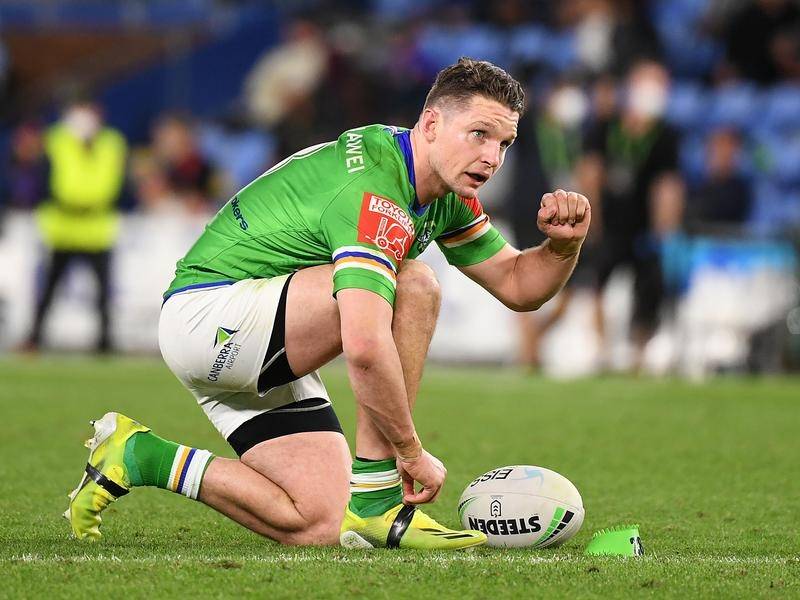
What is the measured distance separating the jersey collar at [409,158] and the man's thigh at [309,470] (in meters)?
0.89

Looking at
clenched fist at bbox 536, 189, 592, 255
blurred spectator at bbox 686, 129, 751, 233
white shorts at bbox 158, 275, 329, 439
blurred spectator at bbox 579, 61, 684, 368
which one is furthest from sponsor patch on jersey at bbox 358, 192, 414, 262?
blurred spectator at bbox 686, 129, 751, 233

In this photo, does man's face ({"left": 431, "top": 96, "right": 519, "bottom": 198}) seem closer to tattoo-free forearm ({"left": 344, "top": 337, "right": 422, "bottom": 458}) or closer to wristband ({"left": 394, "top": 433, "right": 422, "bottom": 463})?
tattoo-free forearm ({"left": 344, "top": 337, "right": 422, "bottom": 458})

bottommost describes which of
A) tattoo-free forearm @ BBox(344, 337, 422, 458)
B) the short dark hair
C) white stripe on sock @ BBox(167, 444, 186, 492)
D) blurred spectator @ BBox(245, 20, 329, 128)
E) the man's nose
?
white stripe on sock @ BBox(167, 444, 186, 492)

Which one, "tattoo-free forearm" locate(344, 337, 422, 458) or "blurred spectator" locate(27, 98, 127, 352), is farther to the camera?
"blurred spectator" locate(27, 98, 127, 352)

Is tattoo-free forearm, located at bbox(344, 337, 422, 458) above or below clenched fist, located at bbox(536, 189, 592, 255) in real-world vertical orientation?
below

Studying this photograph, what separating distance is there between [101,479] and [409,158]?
4.80 feet

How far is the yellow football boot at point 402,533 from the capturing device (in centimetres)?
458

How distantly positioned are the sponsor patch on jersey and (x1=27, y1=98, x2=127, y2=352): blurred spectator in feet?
31.4

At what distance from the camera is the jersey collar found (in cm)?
467

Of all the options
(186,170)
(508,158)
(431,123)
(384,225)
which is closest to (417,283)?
(384,225)

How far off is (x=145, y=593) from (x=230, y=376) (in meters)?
1.14

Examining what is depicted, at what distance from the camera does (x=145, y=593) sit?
3729 mm

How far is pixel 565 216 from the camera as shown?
15.8 ft

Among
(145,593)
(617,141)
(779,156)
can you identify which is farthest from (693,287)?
(145,593)
